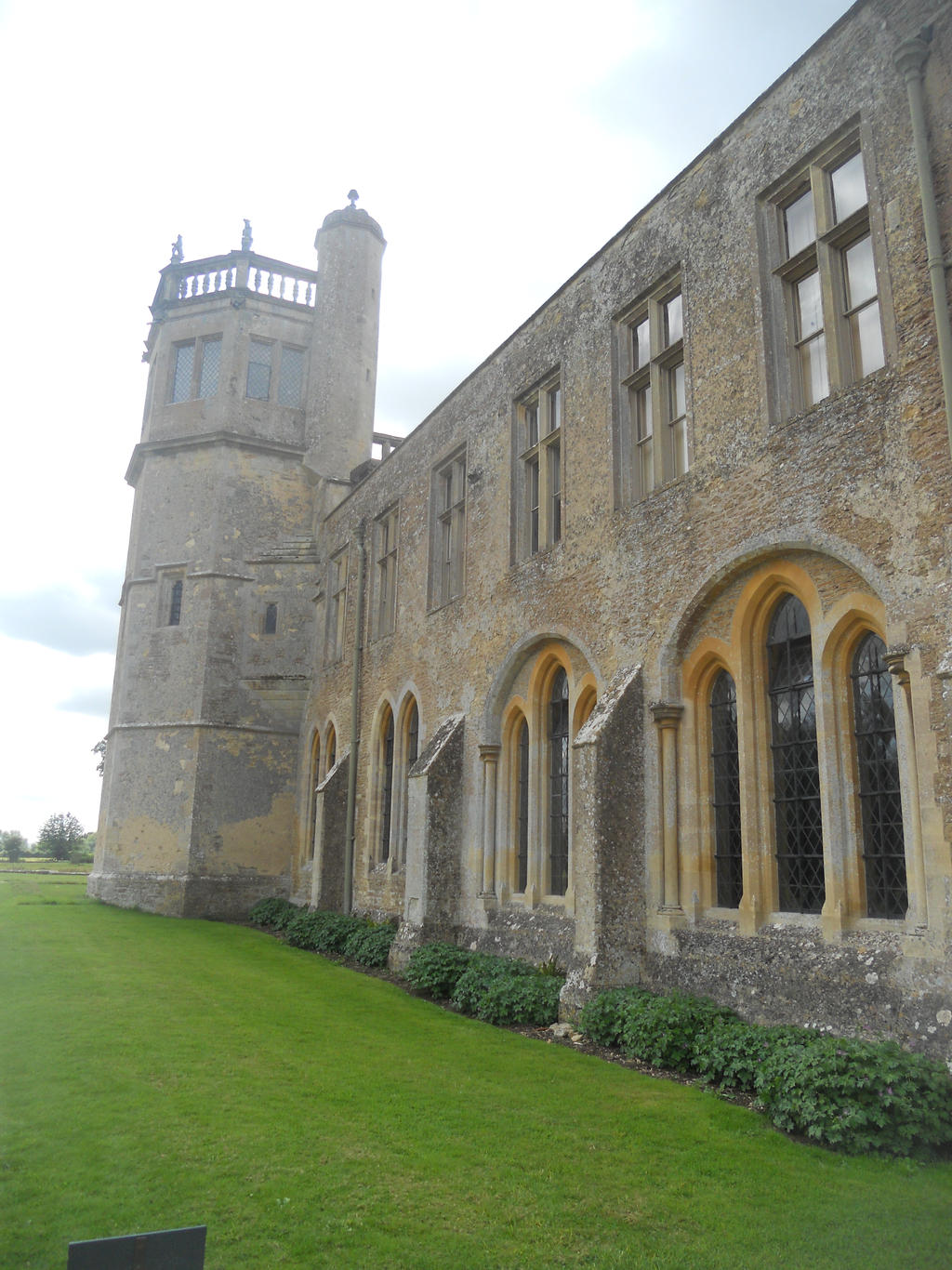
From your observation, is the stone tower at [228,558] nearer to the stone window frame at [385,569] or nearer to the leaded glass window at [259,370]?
the leaded glass window at [259,370]

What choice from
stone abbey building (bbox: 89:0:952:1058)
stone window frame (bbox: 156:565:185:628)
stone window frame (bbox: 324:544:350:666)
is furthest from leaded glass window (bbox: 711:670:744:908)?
stone window frame (bbox: 156:565:185:628)

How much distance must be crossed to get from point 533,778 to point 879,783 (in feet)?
18.5

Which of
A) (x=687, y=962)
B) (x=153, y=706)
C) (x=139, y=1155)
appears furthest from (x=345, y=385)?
(x=139, y=1155)

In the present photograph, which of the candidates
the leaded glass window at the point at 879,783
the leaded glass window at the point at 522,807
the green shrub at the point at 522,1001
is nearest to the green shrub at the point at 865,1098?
the leaded glass window at the point at 879,783

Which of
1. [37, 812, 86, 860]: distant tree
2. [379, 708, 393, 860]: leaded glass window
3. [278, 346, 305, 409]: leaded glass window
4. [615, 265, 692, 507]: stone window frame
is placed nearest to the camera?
[615, 265, 692, 507]: stone window frame

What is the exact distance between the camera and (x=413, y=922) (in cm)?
1373

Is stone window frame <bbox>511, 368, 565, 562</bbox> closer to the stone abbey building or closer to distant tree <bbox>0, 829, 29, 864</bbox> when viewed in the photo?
the stone abbey building

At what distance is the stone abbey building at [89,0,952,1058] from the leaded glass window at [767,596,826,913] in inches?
1.1

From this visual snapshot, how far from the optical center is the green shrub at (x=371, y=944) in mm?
14547

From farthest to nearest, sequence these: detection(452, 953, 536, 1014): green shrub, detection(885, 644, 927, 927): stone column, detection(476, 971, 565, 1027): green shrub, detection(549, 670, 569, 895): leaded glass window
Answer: detection(549, 670, 569, 895): leaded glass window < detection(452, 953, 536, 1014): green shrub < detection(476, 971, 565, 1027): green shrub < detection(885, 644, 927, 927): stone column

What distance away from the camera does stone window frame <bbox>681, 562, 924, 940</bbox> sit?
25.3ft

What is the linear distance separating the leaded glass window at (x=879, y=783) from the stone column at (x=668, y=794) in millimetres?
2183

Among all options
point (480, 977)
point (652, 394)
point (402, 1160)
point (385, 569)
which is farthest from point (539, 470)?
point (402, 1160)

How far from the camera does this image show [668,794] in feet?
32.3
